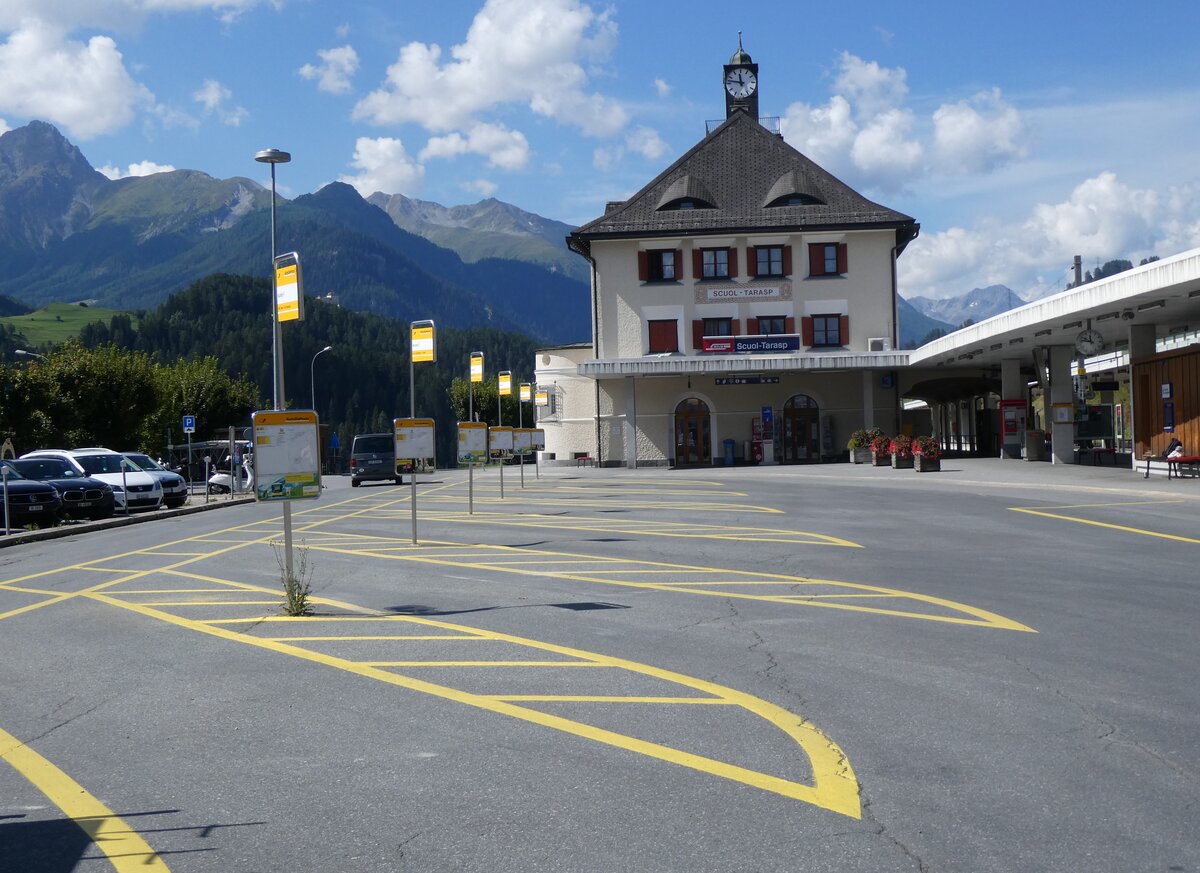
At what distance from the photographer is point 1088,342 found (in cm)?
3150

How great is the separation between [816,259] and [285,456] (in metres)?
45.1

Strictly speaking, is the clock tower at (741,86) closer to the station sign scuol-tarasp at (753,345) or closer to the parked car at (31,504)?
the station sign scuol-tarasp at (753,345)

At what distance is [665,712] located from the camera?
675 centimetres

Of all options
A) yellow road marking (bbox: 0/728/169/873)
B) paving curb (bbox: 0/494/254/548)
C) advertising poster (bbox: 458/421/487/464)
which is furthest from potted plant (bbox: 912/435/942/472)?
yellow road marking (bbox: 0/728/169/873)

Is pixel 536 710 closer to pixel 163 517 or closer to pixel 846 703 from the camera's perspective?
pixel 846 703

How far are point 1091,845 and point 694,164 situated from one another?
5575 centimetres

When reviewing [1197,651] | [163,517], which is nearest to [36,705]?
[1197,651]

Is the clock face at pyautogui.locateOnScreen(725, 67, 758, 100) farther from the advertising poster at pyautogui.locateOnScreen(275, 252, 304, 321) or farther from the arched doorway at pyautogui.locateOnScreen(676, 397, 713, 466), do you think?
the advertising poster at pyautogui.locateOnScreen(275, 252, 304, 321)

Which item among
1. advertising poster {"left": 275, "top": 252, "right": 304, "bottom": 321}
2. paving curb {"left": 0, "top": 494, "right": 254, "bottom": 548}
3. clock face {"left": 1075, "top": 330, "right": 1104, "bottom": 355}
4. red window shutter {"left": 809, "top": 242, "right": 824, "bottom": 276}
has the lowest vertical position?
paving curb {"left": 0, "top": 494, "right": 254, "bottom": 548}

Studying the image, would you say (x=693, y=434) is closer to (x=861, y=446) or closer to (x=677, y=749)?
(x=861, y=446)

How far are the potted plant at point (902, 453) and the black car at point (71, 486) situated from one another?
79.1 ft

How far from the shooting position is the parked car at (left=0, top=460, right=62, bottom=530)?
980 inches

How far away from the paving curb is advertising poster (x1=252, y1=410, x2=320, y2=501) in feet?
44.4

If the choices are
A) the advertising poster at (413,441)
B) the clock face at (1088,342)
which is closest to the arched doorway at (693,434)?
the clock face at (1088,342)
